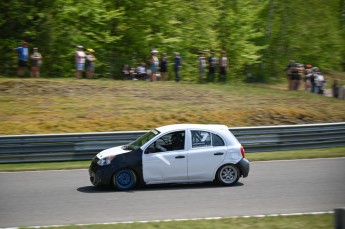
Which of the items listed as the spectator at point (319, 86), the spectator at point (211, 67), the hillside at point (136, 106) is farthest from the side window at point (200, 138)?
the spectator at point (319, 86)

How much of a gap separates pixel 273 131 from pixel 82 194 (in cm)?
882

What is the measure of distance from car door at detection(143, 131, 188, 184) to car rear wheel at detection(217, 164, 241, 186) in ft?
2.69

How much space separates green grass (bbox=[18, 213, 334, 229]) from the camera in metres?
9.30

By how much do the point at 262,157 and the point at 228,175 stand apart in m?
4.90

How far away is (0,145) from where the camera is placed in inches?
687

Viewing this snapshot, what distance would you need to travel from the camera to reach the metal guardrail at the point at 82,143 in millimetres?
17578

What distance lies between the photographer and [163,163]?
13.1 metres

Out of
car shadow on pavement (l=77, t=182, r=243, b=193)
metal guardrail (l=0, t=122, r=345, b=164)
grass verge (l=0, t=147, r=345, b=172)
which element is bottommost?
grass verge (l=0, t=147, r=345, b=172)

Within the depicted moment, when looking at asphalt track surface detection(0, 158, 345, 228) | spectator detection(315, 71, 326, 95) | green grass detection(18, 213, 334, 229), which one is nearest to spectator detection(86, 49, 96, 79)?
spectator detection(315, 71, 326, 95)

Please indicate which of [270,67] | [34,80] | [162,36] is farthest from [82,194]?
[270,67]

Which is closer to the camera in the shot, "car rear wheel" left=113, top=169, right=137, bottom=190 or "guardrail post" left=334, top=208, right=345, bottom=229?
"guardrail post" left=334, top=208, right=345, bottom=229

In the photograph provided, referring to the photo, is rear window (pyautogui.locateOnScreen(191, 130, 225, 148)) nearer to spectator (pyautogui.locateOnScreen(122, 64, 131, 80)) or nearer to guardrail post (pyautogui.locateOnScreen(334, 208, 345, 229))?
guardrail post (pyautogui.locateOnScreen(334, 208, 345, 229))

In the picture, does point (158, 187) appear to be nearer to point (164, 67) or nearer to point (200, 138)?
point (200, 138)

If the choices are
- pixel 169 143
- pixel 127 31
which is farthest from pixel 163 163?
pixel 127 31
